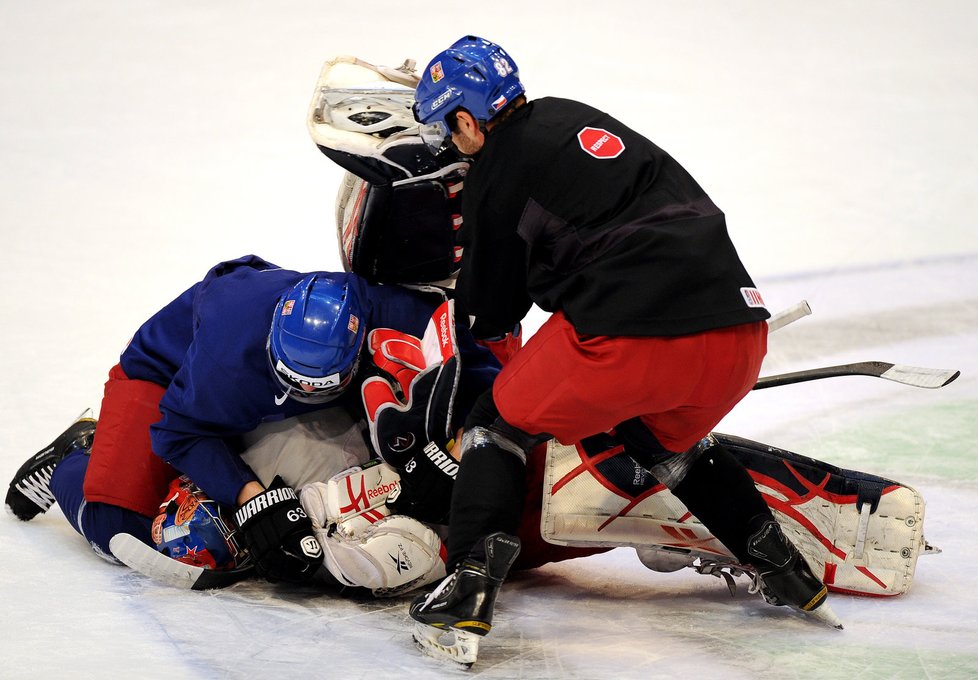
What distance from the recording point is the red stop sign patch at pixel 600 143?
8.47 feet

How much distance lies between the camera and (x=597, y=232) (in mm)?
2533

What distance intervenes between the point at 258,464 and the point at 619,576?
1.01 metres

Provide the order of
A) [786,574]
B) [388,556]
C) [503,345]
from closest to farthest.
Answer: [786,574] → [388,556] → [503,345]

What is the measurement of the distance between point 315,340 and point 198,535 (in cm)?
62

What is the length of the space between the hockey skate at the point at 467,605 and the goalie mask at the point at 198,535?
78 centimetres

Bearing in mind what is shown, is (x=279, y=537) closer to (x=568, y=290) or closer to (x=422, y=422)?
(x=422, y=422)

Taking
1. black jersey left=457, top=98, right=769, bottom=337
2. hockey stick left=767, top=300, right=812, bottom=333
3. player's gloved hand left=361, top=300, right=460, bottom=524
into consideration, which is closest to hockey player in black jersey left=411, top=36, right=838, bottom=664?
black jersey left=457, top=98, right=769, bottom=337

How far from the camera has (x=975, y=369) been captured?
15.1 feet

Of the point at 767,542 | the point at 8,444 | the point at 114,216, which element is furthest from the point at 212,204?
the point at 767,542

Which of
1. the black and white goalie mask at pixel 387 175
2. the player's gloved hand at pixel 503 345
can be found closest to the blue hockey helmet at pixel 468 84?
the black and white goalie mask at pixel 387 175

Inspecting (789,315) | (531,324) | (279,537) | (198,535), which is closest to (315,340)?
(279,537)

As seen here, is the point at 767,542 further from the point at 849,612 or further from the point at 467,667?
the point at 467,667

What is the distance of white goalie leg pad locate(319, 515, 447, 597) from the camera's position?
2924 millimetres

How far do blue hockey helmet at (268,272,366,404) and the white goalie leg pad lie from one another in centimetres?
38
